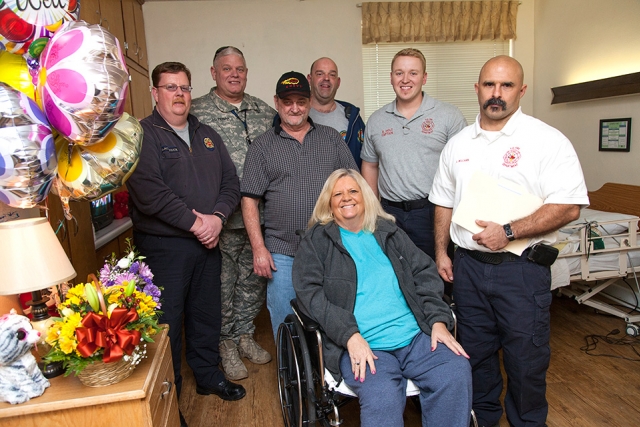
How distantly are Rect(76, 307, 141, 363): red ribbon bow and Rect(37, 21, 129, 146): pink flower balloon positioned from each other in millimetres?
483

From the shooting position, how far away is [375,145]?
2561 mm

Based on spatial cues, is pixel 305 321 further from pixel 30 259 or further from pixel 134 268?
pixel 30 259

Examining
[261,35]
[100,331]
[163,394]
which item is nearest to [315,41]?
[261,35]

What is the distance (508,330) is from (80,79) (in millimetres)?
1686

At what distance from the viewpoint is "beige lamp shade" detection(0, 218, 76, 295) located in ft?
4.06

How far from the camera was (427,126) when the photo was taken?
241cm

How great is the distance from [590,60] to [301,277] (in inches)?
130

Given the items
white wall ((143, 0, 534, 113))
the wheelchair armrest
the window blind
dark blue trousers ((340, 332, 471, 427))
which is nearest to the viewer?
dark blue trousers ((340, 332, 471, 427))

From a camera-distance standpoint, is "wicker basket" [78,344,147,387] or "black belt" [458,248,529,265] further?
"black belt" [458,248,529,265]

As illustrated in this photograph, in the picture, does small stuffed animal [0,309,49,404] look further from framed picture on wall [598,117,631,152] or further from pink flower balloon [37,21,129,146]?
framed picture on wall [598,117,631,152]

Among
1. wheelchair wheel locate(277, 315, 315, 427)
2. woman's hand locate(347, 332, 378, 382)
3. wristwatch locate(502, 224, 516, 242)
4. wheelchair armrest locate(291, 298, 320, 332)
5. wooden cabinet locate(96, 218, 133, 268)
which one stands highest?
wristwatch locate(502, 224, 516, 242)

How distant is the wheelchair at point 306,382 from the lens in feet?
5.53

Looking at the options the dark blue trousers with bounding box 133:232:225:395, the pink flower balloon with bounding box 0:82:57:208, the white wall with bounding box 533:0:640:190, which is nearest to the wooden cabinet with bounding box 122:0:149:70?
the dark blue trousers with bounding box 133:232:225:395

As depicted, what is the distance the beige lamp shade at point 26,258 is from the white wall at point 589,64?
3.64 metres
